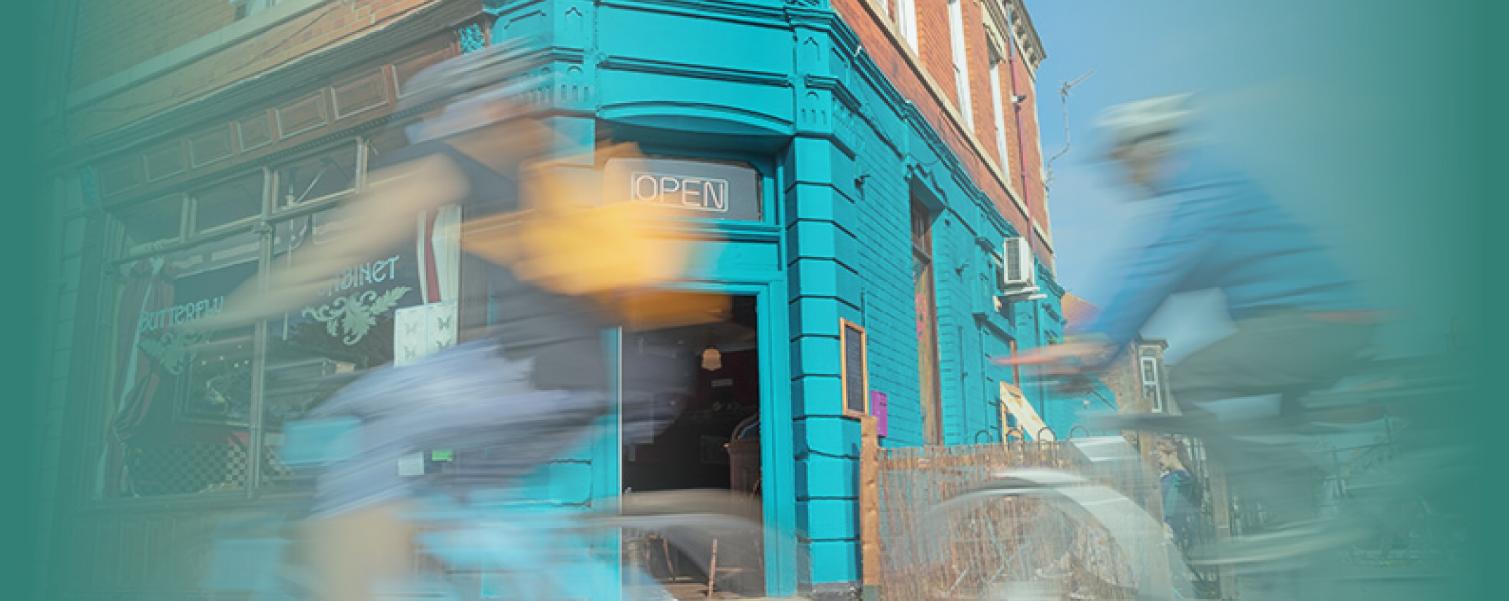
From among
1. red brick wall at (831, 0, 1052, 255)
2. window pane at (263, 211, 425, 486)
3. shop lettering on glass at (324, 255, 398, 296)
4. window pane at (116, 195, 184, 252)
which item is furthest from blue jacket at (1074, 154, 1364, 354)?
window pane at (116, 195, 184, 252)

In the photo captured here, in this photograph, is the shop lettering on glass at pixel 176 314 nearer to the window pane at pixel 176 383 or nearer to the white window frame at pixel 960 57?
the window pane at pixel 176 383

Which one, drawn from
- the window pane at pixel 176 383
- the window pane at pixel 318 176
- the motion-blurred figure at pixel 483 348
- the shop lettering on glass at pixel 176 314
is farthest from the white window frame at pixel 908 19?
the shop lettering on glass at pixel 176 314

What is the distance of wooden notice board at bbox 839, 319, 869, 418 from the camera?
791 cm

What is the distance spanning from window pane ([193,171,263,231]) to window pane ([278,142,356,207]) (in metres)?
0.33

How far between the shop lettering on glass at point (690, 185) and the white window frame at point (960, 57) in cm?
671

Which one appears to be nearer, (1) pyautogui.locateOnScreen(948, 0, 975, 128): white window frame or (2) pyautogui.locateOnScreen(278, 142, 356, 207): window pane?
(2) pyautogui.locateOnScreen(278, 142, 356, 207): window pane

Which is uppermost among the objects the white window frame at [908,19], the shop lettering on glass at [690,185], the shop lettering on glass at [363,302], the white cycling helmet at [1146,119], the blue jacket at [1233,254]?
the white window frame at [908,19]

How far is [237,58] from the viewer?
9797mm

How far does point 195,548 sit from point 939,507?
22.7 ft

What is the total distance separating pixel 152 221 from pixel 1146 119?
10447 millimetres

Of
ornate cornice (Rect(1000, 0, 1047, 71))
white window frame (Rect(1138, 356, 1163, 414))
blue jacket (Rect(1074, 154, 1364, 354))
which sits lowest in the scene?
white window frame (Rect(1138, 356, 1163, 414))

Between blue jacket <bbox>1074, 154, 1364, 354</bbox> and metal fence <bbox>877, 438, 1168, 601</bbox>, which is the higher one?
blue jacket <bbox>1074, 154, 1364, 354</bbox>

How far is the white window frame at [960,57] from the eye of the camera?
1406cm

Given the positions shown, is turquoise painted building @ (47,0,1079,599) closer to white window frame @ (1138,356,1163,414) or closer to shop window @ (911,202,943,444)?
shop window @ (911,202,943,444)
